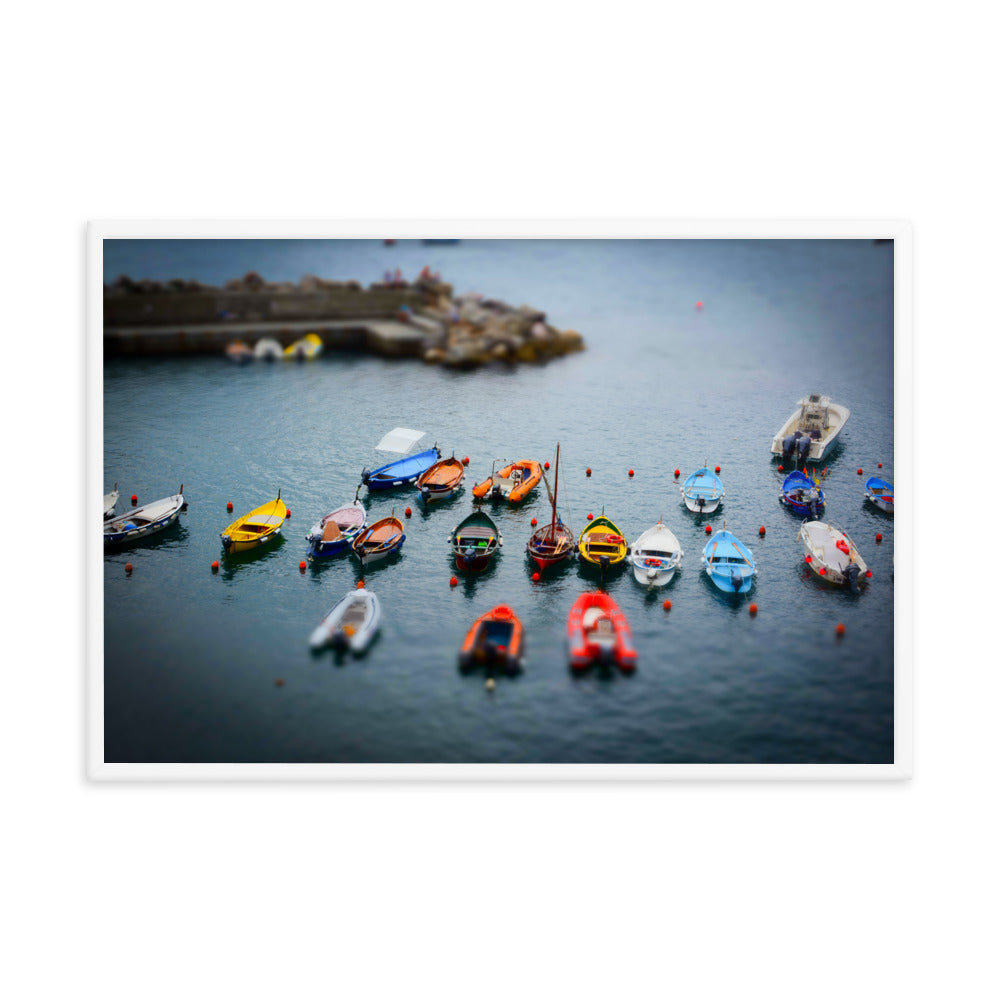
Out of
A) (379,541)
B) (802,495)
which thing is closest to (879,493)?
(802,495)

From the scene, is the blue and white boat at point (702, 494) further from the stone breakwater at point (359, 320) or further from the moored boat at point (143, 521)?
the moored boat at point (143, 521)

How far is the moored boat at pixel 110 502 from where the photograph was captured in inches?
616

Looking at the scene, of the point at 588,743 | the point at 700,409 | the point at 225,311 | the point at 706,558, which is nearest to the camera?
the point at 588,743

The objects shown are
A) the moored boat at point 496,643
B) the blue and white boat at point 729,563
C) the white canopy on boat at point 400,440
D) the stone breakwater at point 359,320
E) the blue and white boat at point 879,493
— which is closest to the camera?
the moored boat at point 496,643

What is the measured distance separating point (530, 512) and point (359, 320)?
867 cm

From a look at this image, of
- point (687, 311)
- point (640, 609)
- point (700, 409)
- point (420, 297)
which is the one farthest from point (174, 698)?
point (687, 311)

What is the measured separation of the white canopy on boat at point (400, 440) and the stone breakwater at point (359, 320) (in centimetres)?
403

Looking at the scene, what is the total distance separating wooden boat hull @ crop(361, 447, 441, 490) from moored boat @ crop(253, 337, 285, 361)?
5.02 metres

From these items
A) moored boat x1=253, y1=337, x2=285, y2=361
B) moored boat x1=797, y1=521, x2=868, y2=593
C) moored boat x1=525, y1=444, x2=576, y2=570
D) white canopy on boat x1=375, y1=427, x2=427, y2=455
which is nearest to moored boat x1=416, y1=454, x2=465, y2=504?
white canopy on boat x1=375, y1=427, x2=427, y2=455

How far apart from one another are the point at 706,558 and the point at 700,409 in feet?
14.8

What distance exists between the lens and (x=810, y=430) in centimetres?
1947
